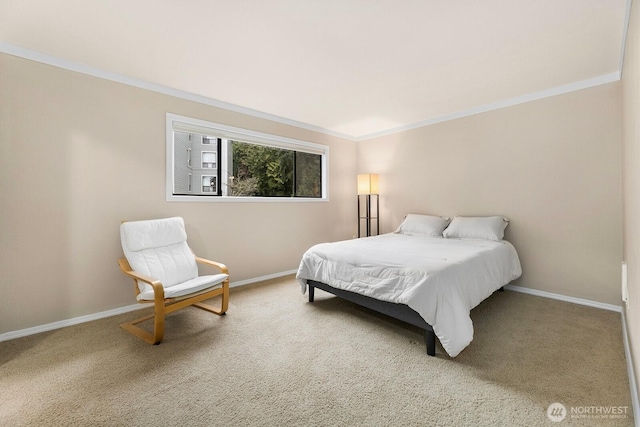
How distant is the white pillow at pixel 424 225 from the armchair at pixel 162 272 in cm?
279

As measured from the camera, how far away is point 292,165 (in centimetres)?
461

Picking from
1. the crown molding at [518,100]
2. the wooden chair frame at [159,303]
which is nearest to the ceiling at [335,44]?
the crown molding at [518,100]

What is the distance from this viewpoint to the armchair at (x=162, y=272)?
90.5 inches

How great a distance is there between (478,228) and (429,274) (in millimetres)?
1949

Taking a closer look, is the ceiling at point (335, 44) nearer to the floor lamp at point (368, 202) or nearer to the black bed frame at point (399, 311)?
the floor lamp at point (368, 202)

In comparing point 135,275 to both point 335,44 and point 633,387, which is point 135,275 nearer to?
point 335,44

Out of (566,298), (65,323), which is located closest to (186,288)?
(65,323)

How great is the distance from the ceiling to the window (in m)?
0.53

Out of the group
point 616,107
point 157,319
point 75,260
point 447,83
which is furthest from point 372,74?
point 75,260

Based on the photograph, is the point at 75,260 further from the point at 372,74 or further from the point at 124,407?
the point at 372,74

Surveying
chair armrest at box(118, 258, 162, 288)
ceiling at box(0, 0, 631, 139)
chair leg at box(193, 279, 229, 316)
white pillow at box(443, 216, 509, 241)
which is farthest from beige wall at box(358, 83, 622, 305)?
chair armrest at box(118, 258, 162, 288)

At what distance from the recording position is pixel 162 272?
2680mm

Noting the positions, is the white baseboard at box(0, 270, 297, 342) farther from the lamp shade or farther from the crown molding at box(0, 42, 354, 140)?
the lamp shade

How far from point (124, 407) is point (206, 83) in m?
2.97
